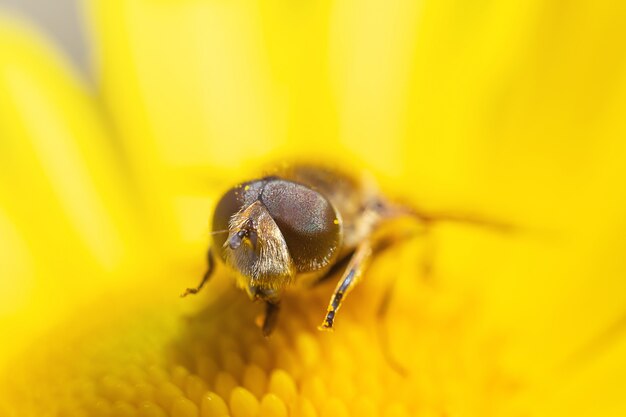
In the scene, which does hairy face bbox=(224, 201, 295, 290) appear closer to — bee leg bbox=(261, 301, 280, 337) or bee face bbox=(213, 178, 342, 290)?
bee face bbox=(213, 178, 342, 290)

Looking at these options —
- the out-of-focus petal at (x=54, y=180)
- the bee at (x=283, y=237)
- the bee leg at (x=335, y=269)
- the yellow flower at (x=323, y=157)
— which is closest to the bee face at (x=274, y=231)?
the bee at (x=283, y=237)

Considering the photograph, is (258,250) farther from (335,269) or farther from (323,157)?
(323,157)

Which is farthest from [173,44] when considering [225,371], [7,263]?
[225,371]

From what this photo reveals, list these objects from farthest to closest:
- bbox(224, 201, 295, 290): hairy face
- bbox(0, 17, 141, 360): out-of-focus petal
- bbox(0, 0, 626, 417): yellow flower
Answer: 1. bbox(0, 17, 141, 360): out-of-focus petal
2. bbox(0, 0, 626, 417): yellow flower
3. bbox(224, 201, 295, 290): hairy face

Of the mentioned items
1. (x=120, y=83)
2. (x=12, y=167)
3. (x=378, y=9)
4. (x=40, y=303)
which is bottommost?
(x=40, y=303)

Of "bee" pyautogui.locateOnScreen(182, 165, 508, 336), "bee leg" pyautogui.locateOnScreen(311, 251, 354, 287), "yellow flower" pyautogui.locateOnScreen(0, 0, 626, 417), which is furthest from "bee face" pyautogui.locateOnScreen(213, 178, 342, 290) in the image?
"yellow flower" pyautogui.locateOnScreen(0, 0, 626, 417)

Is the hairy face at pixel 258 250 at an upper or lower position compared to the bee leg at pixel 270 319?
upper

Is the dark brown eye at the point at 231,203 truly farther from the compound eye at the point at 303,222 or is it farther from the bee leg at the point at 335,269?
the bee leg at the point at 335,269

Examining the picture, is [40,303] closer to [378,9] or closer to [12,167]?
[12,167]
